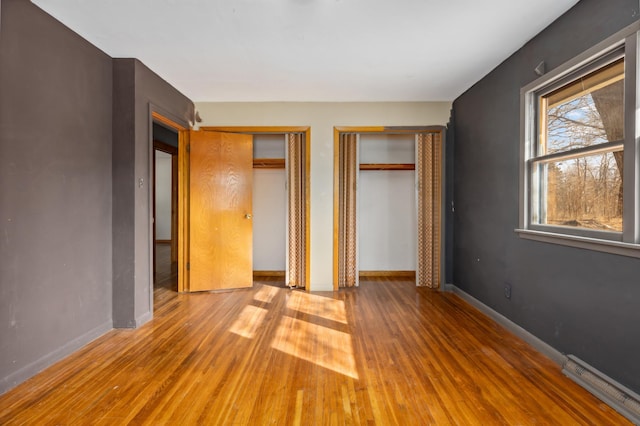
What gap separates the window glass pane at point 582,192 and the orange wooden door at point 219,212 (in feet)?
10.8

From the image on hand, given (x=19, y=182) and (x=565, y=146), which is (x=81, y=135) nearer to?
(x=19, y=182)

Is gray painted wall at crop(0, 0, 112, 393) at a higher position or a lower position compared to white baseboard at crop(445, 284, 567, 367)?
higher

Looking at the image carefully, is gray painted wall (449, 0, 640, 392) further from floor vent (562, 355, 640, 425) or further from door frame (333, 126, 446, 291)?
door frame (333, 126, 446, 291)

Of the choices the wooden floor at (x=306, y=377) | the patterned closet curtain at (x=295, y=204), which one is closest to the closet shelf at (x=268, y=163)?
the patterned closet curtain at (x=295, y=204)

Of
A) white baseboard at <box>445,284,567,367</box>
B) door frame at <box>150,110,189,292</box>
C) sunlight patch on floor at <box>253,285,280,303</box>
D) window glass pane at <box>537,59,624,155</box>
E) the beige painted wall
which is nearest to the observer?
window glass pane at <box>537,59,624,155</box>

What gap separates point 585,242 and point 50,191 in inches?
143

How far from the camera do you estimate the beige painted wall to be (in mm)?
4125

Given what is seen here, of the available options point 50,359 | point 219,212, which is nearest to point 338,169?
point 219,212

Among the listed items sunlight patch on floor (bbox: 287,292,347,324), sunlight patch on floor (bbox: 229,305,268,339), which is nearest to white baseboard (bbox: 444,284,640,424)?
sunlight patch on floor (bbox: 287,292,347,324)

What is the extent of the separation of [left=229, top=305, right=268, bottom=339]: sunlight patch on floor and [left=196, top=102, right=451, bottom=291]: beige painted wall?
3.26 feet

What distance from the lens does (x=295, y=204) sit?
14.1 ft

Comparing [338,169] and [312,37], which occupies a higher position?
[312,37]

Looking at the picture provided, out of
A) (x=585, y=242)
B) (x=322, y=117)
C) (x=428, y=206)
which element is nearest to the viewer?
(x=585, y=242)

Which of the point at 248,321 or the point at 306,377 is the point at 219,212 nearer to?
the point at 248,321
